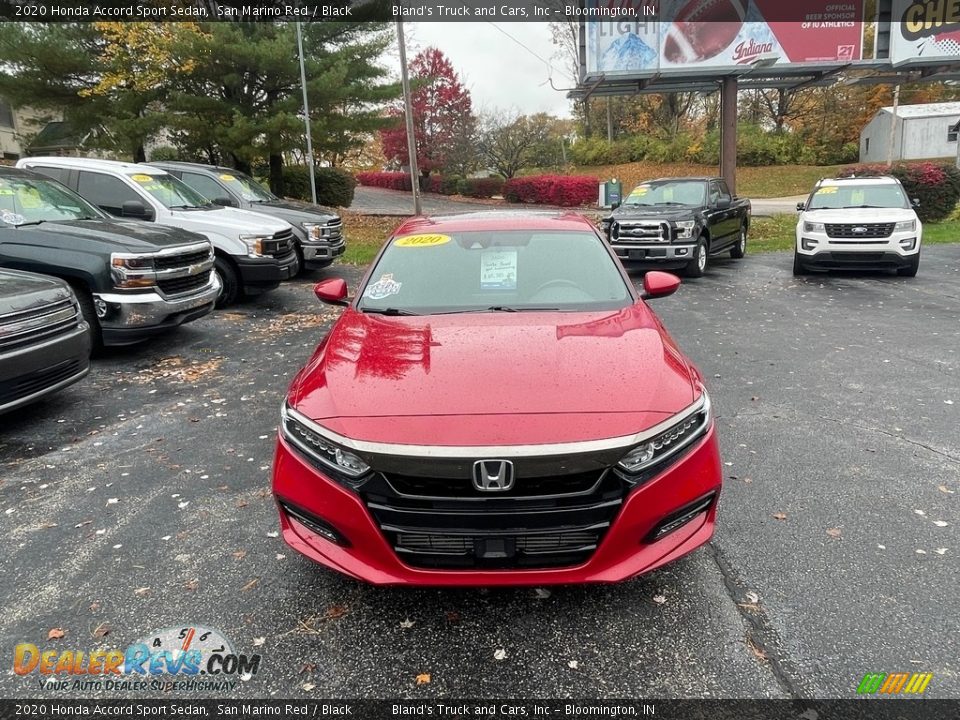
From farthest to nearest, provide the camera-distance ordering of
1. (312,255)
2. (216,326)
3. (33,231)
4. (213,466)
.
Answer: (312,255)
(216,326)
(33,231)
(213,466)

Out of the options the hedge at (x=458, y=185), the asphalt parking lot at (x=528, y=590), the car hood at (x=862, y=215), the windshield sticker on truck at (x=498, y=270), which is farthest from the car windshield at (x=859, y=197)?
the hedge at (x=458, y=185)

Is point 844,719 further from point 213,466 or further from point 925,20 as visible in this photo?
point 925,20

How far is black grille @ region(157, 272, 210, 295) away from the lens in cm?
678

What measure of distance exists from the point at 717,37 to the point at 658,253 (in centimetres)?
1029

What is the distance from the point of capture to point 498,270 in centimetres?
391

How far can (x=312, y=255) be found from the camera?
35.8 feet

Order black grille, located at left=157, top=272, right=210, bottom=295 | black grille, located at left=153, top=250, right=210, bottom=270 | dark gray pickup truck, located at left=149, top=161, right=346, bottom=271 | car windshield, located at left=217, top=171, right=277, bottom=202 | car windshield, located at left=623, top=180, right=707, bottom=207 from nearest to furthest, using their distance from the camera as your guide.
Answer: black grille, located at left=153, top=250, right=210, bottom=270, black grille, located at left=157, top=272, right=210, bottom=295, dark gray pickup truck, located at left=149, top=161, right=346, bottom=271, car windshield, located at left=217, top=171, right=277, bottom=202, car windshield, located at left=623, top=180, right=707, bottom=207

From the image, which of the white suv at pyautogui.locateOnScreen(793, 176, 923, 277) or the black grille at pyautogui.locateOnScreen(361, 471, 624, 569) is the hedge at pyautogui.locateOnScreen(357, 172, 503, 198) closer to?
the white suv at pyautogui.locateOnScreen(793, 176, 923, 277)

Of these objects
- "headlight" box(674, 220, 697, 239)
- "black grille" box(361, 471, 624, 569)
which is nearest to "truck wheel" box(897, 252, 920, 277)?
"headlight" box(674, 220, 697, 239)

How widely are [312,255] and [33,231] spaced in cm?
477

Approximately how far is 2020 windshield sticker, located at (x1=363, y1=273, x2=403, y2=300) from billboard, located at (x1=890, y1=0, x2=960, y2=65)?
69.3ft

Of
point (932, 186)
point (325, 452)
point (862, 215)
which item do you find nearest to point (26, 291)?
point (325, 452)

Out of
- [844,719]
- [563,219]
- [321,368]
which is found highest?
[563,219]

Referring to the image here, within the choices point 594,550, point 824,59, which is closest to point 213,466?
point 594,550
